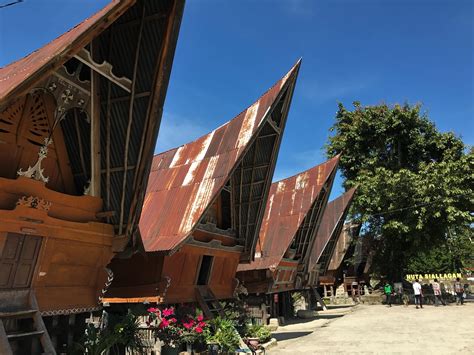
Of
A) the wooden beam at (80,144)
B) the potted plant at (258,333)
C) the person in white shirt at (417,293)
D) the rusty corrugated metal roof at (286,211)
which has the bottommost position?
the potted plant at (258,333)

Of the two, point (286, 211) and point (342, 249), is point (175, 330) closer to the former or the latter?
point (286, 211)

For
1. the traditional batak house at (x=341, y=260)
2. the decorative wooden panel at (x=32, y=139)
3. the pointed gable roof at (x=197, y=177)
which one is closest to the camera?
the decorative wooden panel at (x=32, y=139)

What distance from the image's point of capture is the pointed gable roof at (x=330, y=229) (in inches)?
1148

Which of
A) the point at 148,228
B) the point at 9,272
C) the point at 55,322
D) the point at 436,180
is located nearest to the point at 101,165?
the point at 9,272

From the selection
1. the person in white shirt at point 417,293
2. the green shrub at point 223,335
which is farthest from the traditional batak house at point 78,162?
the person in white shirt at point 417,293

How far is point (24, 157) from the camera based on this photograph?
7871 mm

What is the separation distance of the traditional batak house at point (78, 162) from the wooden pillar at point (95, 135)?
0.07 ft

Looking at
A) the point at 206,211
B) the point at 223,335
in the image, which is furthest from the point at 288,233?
the point at 223,335

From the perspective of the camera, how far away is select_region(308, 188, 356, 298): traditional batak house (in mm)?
29156

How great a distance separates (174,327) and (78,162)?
495 centimetres

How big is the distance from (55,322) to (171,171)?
26.0 feet

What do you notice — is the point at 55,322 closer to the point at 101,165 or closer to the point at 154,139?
the point at 101,165

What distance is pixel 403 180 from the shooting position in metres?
29.9

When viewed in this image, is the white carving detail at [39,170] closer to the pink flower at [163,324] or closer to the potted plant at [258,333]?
the pink flower at [163,324]
